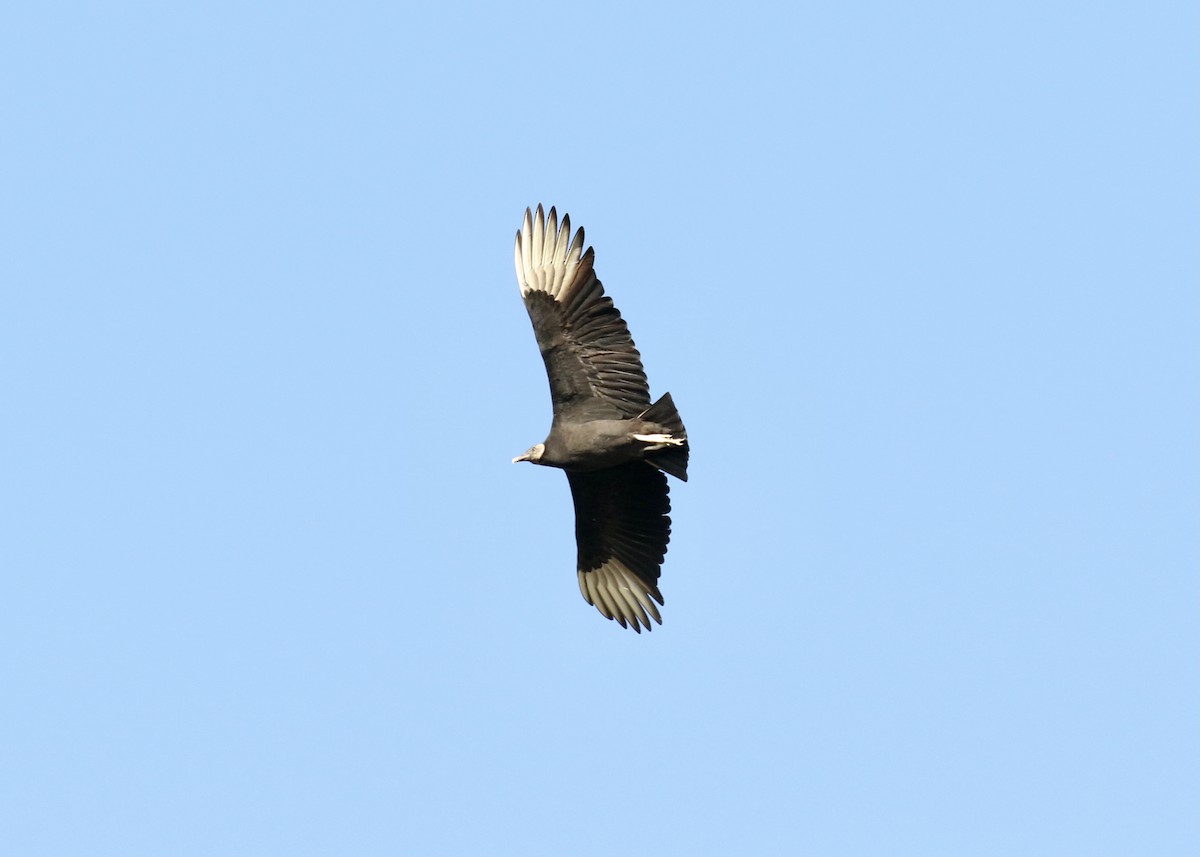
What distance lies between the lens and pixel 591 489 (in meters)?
18.4

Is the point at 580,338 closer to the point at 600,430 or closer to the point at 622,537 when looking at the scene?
the point at 600,430

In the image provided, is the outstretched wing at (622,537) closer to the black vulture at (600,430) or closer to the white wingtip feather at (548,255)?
the black vulture at (600,430)

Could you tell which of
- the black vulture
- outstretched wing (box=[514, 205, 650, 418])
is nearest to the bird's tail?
the black vulture

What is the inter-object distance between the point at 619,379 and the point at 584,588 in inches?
106

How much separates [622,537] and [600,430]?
1905mm

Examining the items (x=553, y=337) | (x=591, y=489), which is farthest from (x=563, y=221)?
(x=591, y=489)

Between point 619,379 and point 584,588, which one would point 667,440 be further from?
point 584,588

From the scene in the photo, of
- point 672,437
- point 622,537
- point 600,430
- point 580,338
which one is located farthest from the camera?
point 622,537

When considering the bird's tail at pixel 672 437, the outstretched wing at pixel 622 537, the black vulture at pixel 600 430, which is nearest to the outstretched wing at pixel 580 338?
the black vulture at pixel 600 430

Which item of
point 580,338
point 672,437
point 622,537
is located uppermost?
point 580,338

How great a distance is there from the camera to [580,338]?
17.5 m

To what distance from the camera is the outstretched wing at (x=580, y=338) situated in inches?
683

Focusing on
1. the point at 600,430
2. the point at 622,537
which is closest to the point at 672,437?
the point at 600,430

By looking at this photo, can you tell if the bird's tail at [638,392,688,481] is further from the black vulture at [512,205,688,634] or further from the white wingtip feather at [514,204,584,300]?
the white wingtip feather at [514,204,584,300]
